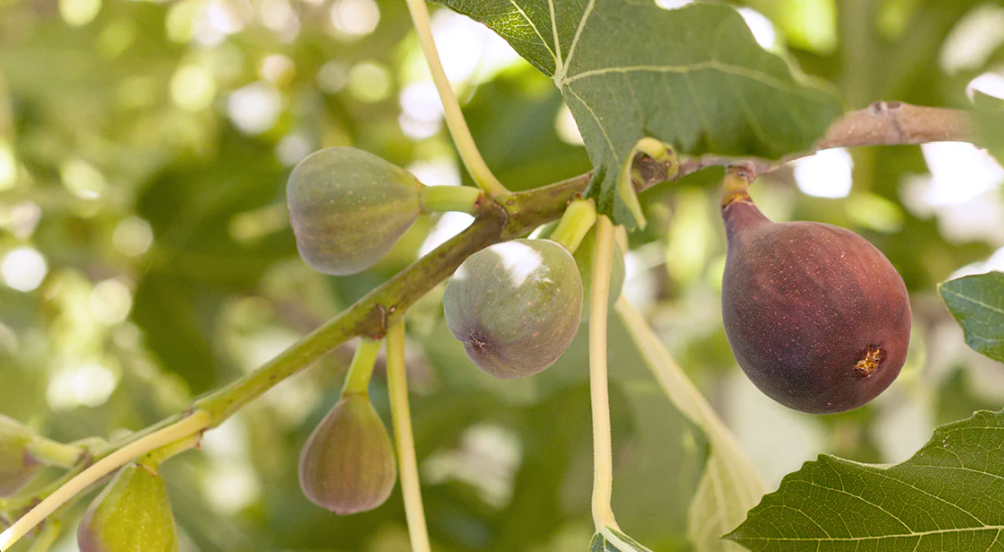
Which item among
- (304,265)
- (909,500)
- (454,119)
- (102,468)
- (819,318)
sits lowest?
(909,500)

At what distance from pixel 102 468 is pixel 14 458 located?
0.11 meters

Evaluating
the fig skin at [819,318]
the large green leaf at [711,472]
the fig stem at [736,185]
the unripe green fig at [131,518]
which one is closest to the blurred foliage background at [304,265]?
the large green leaf at [711,472]

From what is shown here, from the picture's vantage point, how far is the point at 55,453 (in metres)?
0.67

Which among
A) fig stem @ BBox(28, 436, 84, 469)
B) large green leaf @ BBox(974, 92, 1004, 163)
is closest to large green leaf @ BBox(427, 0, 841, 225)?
large green leaf @ BBox(974, 92, 1004, 163)

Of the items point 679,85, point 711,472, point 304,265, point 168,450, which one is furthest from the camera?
point 304,265

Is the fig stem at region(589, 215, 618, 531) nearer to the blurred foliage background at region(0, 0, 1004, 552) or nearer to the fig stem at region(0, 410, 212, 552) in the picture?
the fig stem at region(0, 410, 212, 552)

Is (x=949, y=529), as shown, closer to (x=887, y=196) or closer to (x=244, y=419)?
(x=887, y=196)

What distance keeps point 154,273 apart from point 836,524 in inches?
56.1

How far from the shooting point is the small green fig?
0.67m

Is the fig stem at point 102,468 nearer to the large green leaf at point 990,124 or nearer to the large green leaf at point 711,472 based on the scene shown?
the large green leaf at point 711,472

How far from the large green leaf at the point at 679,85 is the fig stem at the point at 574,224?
0.08m

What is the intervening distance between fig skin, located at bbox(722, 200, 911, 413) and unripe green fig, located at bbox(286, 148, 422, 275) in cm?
Answer: 28

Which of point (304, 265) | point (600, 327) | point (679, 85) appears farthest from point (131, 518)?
point (304, 265)

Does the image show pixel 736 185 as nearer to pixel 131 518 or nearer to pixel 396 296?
pixel 396 296
